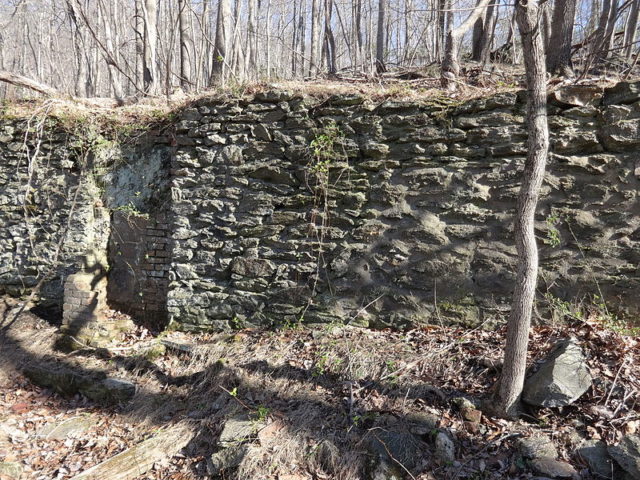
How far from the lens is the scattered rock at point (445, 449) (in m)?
2.73

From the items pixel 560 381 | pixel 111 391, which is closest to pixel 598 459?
pixel 560 381

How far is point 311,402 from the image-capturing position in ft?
11.0

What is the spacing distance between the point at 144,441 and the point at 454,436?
247 centimetres

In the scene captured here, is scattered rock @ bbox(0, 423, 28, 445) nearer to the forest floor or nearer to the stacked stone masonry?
the forest floor

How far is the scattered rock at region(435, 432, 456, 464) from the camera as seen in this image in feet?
8.95

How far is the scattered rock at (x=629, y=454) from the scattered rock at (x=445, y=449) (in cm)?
92

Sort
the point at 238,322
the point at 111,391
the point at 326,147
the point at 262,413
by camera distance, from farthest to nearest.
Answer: the point at 238,322 → the point at 326,147 → the point at 111,391 → the point at 262,413

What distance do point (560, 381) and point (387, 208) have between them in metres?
2.05

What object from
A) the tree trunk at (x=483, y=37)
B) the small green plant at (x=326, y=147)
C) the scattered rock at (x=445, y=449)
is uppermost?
the tree trunk at (x=483, y=37)

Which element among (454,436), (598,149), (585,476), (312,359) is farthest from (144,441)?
(598,149)

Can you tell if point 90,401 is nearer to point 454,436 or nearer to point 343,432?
point 343,432

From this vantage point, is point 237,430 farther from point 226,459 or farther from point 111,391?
point 111,391

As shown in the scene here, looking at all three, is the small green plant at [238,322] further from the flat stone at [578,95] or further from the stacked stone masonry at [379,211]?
the flat stone at [578,95]

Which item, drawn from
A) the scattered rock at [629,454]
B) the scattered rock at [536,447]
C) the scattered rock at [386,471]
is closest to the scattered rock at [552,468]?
the scattered rock at [536,447]
